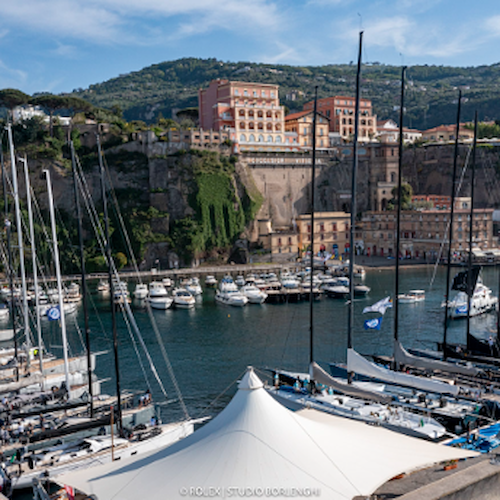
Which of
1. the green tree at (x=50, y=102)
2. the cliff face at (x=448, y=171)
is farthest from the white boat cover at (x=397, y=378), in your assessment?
the cliff face at (x=448, y=171)

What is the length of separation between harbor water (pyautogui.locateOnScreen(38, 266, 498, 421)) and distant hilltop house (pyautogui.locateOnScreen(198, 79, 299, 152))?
37707 mm

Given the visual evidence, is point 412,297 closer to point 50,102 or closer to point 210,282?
point 210,282

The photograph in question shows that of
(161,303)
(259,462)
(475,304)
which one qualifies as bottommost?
(161,303)

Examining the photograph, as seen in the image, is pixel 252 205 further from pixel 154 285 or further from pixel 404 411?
pixel 404 411

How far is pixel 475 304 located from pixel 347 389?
31.1 m

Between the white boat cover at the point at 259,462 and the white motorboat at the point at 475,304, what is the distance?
3732 cm

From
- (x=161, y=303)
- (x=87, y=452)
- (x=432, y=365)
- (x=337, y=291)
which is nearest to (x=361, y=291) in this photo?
(x=337, y=291)

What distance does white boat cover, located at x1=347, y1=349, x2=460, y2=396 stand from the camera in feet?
78.6

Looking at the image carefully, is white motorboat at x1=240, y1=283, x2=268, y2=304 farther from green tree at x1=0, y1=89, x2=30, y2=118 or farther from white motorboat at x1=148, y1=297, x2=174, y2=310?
green tree at x1=0, y1=89, x2=30, y2=118

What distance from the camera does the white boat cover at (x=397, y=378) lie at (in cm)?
2395

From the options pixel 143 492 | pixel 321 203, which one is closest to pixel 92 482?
pixel 143 492

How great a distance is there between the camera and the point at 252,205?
3467 inches

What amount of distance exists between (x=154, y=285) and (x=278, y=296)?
13.7 m

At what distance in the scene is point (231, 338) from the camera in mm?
45500
